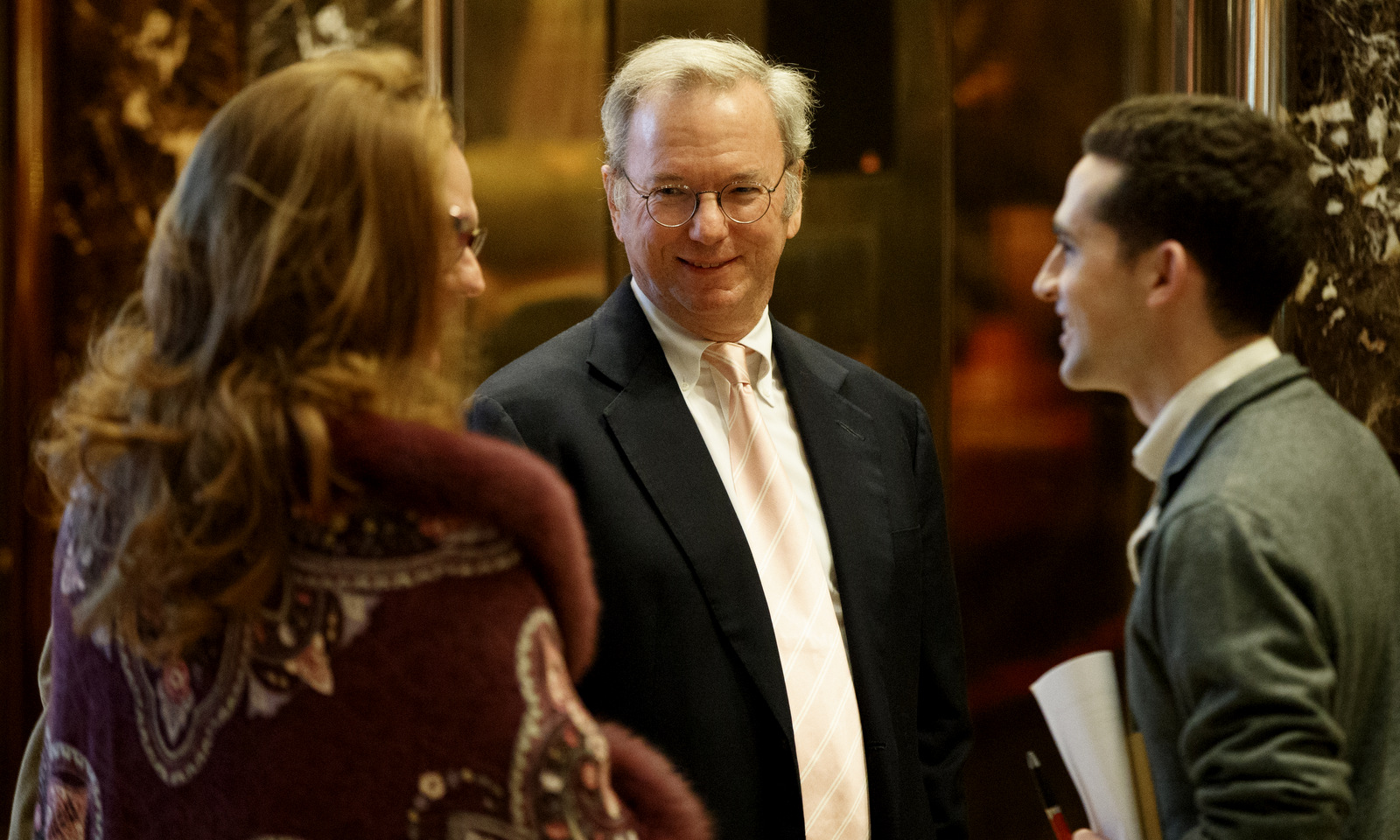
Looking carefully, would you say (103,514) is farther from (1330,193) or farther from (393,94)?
(1330,193)

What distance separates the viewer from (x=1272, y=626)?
128 centimetres

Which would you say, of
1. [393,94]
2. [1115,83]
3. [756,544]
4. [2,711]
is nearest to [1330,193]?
[1115,83]

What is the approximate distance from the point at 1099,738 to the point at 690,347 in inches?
36.7

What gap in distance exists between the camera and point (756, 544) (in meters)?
2.02

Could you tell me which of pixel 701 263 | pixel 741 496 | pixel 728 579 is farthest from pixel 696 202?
pixel 728 579

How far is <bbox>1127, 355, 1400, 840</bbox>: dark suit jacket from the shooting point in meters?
1.26

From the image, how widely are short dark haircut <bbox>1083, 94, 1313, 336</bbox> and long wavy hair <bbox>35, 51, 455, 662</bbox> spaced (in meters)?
0.84

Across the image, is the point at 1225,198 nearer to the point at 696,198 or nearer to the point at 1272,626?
the point at 1272,626

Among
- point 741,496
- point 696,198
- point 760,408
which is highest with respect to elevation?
point 696,198

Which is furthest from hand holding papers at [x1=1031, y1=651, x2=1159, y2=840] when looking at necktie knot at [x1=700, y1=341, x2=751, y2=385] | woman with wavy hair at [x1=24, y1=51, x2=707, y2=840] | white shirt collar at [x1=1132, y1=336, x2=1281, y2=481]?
necktie knot at [x1=700, y1=341, x2=751, y2=385]

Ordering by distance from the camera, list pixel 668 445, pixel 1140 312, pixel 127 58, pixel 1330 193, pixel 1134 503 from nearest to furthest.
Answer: pixel 1140 312, pixel 668 445, pixel 1330 193, pixel 127 58, pixel 1134 503

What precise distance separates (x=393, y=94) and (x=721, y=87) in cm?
105

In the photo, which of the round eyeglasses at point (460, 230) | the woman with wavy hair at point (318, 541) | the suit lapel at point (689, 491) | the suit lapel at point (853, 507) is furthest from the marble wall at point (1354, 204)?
the woman with wavy hair at point (318, 541)

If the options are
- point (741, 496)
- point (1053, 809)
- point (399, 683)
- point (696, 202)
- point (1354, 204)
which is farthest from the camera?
point (1354, 204)
